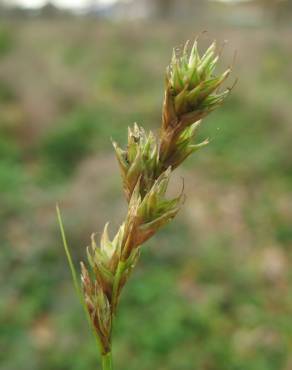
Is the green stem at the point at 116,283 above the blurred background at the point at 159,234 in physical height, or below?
above

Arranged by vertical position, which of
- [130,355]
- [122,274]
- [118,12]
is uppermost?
[122,274]

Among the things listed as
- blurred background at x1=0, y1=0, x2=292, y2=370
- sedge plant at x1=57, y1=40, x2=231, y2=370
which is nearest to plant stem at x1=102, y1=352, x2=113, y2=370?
sedge plant at x1=57, y1=40, x2=231, y2=370

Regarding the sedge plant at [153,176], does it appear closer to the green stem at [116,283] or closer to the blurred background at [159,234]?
the green stem at [116,283]

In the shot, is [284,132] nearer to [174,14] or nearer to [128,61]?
[128,61]

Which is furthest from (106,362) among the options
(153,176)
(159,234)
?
(159,234)

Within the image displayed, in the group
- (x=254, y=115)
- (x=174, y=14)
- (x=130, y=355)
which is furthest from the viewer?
(x=174, y=14)

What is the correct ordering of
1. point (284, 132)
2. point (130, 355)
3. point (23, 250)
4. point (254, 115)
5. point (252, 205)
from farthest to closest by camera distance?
point (254, 115) < point (284, 132) < point (252, 205) < point (23, 250) < point (130, 355)

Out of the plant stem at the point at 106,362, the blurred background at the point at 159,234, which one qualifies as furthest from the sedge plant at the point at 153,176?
the blurred background at the point at 159,234

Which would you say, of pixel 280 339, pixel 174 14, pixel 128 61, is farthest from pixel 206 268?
pixel 174 14
